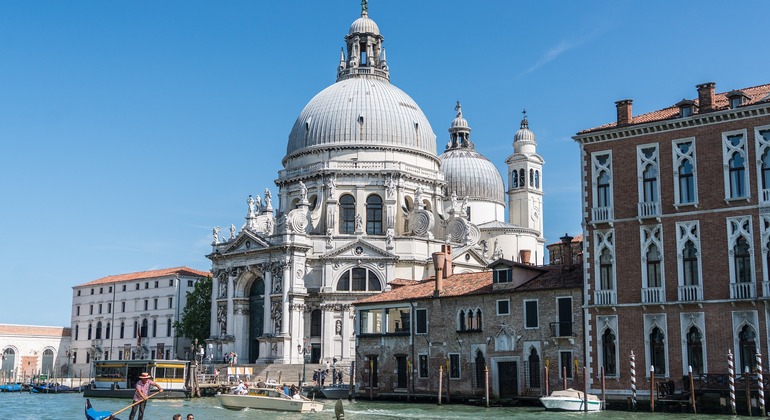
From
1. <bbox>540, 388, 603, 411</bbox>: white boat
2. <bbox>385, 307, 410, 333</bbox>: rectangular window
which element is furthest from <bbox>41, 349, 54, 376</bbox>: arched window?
<bbox>540, 388, 603, 411</bbox>: white boat

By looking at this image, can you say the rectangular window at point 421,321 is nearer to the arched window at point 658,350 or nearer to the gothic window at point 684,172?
the arched window at point 658,350

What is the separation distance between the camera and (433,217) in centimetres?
6706

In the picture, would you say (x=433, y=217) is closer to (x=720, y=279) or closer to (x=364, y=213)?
(x=364, y=213)

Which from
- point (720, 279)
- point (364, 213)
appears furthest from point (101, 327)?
point (720, 279)

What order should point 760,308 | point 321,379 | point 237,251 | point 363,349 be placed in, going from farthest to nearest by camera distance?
point 237,251 < point 321,379 < point 363,349 < point 760,308

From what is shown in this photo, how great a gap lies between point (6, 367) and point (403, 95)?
142 feet

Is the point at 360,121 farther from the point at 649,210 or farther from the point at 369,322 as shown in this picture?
the point at 649,210

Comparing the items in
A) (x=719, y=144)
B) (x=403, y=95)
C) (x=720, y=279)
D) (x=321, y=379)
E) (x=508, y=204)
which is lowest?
(x=321, y=379)

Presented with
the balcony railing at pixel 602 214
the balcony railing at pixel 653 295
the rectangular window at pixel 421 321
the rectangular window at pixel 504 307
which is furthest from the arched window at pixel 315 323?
the balcony railing at pixel 653 295

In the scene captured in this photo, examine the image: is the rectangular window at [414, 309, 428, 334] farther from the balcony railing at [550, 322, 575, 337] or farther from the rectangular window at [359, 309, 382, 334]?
the balcony railing at [550, 322, 575, 337]

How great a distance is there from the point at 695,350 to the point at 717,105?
846cm

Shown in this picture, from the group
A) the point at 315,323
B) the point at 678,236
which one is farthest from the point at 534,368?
the point at 315,323

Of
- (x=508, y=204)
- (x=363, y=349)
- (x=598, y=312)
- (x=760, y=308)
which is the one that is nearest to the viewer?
(x=760, y=308)

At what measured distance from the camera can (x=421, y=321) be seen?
139 feet
